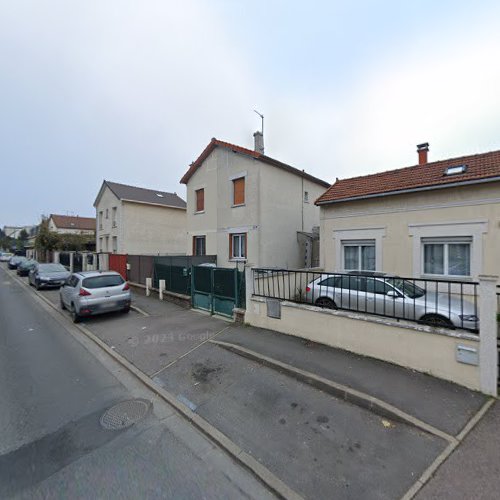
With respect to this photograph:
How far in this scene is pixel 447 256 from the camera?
8195 millimetres

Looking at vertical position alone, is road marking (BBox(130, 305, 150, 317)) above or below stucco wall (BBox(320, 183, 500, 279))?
below

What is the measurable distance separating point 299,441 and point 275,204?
10986mm

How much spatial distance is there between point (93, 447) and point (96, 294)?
5927 mm

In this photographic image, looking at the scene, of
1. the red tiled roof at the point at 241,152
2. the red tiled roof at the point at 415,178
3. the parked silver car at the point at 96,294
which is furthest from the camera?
the red tiled roof at the point at 241,152

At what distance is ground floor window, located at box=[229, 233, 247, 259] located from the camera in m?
13.3

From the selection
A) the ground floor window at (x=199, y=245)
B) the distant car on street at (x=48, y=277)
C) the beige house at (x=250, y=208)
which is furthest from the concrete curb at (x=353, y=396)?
the distant car on street at (x=48, y=277)

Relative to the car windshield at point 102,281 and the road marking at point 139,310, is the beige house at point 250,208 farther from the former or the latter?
the car windshield at point 102,281

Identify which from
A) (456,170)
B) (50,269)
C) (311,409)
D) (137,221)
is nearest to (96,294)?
(311,409)

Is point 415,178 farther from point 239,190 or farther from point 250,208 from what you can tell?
point 239,190

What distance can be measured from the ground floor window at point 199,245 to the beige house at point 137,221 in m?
7.52

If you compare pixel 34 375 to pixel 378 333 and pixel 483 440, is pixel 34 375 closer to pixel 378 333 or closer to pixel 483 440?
pixel 378 333

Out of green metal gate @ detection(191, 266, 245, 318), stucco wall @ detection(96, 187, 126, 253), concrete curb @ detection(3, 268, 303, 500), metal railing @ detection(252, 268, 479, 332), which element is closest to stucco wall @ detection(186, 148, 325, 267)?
green metal gate @ detection(191, 266, 245, 318)

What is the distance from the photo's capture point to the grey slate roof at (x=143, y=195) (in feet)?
71.8

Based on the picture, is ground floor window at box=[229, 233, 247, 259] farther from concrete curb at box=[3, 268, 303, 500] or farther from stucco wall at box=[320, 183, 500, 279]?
concrete curb at box=[3, 268, 303, 500]
